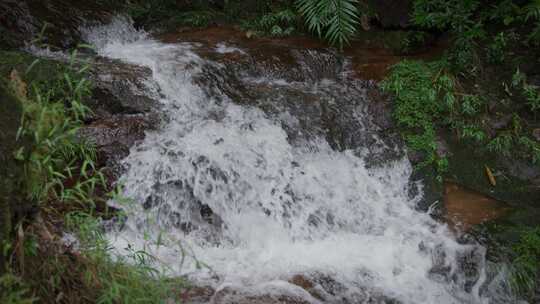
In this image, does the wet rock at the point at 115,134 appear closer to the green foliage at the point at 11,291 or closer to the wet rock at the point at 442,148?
the green foliage at the point at 11,291

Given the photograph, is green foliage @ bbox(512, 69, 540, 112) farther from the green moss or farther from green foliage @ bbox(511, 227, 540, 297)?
the green moss

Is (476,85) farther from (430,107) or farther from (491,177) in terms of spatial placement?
(491,177)

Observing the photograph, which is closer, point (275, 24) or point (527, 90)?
point (527, 90)

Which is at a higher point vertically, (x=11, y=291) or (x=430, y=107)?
(x=430, y=107)

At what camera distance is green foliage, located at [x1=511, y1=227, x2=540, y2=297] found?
368 cm

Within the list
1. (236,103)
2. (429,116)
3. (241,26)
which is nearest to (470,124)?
(429,116)

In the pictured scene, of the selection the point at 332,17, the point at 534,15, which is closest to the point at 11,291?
the point at 332,17

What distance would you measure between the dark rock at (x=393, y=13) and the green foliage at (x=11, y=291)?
20.8 ft

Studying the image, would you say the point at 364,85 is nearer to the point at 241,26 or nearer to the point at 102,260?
the point at 241,26

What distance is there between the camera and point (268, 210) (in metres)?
4.40

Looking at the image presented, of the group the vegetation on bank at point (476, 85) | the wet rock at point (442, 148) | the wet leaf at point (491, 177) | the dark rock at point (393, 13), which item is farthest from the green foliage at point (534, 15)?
the wet leaf at point (491, 177)

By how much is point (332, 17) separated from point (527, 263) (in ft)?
13.4

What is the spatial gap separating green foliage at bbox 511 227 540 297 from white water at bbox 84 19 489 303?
0.88ft

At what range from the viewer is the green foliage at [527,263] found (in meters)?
3.68
